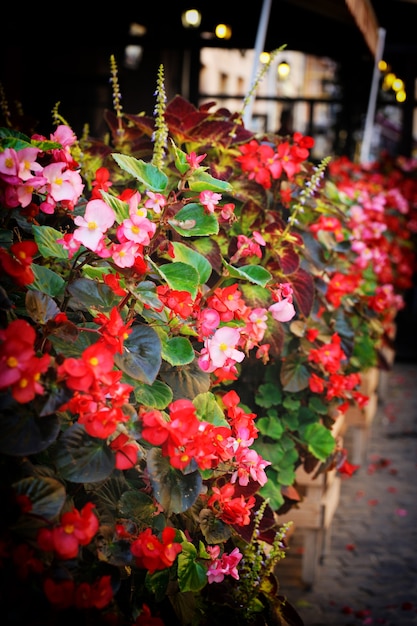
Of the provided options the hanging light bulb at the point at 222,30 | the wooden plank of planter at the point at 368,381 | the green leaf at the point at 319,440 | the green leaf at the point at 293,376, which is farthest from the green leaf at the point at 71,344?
the hanging light bulb at the point at 222,30

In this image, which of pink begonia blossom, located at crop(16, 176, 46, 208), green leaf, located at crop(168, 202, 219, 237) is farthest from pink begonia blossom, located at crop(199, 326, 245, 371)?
pink begonia blossom, located at crop(16, 176, 46, 208)

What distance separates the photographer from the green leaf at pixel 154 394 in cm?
133

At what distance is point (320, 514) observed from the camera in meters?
2.91

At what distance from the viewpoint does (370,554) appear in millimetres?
3449

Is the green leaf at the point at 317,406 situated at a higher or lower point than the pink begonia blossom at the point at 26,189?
lower

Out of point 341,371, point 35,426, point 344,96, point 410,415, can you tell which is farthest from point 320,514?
point 344,96

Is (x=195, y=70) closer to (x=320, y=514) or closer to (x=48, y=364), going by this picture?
(x=320, y=514)

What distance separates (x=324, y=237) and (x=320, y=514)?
3.71 feet

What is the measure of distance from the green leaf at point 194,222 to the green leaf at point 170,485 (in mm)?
466

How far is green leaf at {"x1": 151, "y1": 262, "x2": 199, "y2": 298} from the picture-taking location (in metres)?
1.41

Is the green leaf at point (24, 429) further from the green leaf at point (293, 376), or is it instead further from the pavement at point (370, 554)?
the pavement at point (370, 554)

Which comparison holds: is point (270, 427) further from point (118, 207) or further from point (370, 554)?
point (370, 554)

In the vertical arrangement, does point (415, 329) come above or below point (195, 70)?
below

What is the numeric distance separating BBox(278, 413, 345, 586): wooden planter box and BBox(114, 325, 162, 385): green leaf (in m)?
1.46
